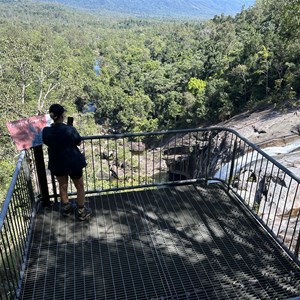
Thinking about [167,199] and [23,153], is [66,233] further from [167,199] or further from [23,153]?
[167,199]

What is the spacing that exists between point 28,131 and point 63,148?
512 millimetres

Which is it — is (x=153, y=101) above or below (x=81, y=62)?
below

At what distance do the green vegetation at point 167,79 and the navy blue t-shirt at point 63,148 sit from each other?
558 cm

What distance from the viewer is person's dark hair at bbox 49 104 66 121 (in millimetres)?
3429

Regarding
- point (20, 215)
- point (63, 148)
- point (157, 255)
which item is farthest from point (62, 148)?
point (157, 255)

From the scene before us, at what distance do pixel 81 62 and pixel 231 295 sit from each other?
187ft

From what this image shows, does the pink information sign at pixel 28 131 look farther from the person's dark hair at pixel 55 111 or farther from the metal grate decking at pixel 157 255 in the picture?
the metal grate decking at pixel 157 255

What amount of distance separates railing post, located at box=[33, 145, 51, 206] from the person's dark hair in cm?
57

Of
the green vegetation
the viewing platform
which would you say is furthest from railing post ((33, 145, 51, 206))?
the green vegetation

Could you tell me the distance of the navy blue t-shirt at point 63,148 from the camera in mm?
3480

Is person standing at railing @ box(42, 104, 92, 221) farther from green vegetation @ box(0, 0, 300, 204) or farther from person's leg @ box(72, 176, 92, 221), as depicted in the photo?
green vegetation @ box(0, 0, 300, 204)

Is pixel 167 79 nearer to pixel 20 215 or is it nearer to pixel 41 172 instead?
pixel 41 172

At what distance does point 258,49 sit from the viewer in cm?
3231

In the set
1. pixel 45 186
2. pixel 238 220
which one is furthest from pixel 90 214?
pixel 238 220
